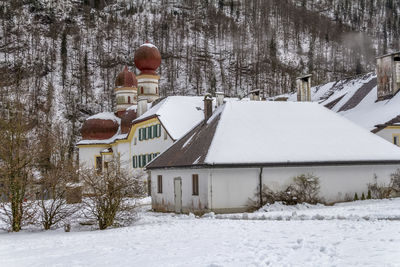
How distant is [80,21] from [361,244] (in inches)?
4760

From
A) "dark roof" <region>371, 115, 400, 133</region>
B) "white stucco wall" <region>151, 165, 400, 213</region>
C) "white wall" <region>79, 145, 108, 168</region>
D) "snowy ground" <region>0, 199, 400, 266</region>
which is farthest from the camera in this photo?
"white wall" <region>79, 145, 108, 168</region>

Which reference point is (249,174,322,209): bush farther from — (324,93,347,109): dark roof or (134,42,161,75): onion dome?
(134,42,161,75): onion dome

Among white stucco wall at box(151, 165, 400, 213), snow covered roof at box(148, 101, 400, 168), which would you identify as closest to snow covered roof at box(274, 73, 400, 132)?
snow covered roof at box(148, 101, 400, 168)

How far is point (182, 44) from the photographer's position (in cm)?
12331

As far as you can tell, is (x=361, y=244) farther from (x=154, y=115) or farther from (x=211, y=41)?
(x=211, y=41)

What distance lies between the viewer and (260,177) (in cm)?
2419

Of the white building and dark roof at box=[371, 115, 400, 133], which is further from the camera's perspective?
dark roof at box=[371, 115, 400, 133]

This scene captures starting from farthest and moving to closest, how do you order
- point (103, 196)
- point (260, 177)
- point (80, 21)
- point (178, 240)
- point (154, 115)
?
1. point (80, 21)
2. point (154, 115)
3. point (260, 177)
4. point (103, 196)
5. point (178, 240)

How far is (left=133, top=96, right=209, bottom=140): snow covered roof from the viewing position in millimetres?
39250

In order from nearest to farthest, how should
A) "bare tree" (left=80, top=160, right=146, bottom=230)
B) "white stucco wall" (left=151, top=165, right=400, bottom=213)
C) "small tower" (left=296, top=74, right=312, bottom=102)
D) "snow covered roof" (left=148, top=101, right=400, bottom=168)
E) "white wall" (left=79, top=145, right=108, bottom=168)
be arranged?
"bare tree" (left=80, top=160, right=146, bottom=230) → "white stucco wall" (left=151, top=165, right=400, bottom=213) → "snow covered roof" (left=148, top=101, right=400, bottom=168) → "small tower" (left=296, top=74, right=312, bottom=102) → "white wall" (left=79, top=145, right=108, bottom=168)

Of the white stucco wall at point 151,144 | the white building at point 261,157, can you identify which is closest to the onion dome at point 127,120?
the white stucco wall at point 151,144

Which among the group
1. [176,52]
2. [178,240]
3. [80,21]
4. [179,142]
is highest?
[80,21]

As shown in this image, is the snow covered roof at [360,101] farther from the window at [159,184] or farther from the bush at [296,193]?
the window at [159,184]

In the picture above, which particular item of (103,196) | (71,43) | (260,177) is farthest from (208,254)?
(71,43)
